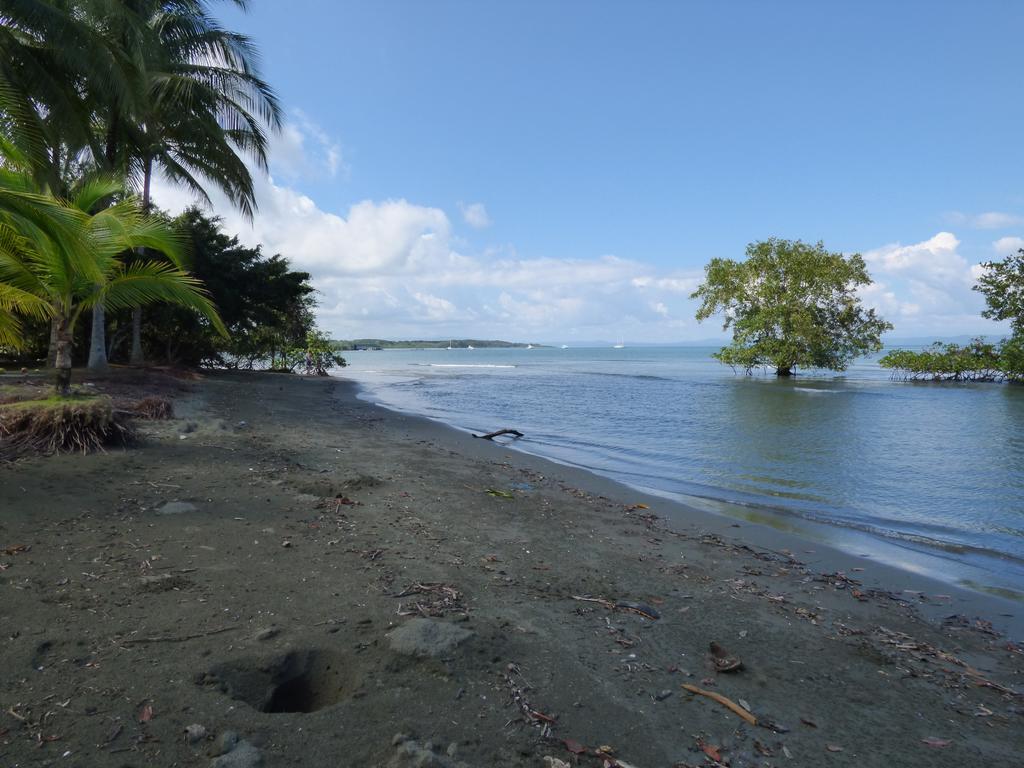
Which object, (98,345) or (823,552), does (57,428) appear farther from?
(98,345)

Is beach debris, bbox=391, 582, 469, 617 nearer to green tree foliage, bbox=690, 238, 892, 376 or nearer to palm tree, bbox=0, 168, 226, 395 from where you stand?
palm tree, bbox=0, 168, 226, 395

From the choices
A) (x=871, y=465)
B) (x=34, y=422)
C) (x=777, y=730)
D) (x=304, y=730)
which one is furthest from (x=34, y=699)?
(x=871, y=465)

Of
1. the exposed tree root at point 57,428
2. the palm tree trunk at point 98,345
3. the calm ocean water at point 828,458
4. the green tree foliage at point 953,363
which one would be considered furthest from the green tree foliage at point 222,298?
the green tree foliage at point 953,363

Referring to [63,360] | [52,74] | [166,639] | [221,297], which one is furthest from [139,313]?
[166,639]

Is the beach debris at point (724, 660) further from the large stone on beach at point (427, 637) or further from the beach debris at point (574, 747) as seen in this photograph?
the large stone on beach at point (427, 637)

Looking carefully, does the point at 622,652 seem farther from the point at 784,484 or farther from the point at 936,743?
the point at 784,484

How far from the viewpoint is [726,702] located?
2.86 meters

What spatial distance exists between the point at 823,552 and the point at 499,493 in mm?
3604

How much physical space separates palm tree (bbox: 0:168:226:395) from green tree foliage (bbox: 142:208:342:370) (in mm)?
13011

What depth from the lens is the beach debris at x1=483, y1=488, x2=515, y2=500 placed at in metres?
7.05

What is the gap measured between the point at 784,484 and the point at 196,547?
8849 millimetres

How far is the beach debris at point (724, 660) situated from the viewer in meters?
3.20

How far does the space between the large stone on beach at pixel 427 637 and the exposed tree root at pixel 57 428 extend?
202 inches

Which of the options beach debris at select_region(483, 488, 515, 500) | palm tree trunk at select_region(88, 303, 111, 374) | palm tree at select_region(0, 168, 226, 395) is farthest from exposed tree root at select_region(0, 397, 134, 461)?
palm tree trunk at select_region(88, 303, 111, 374)
